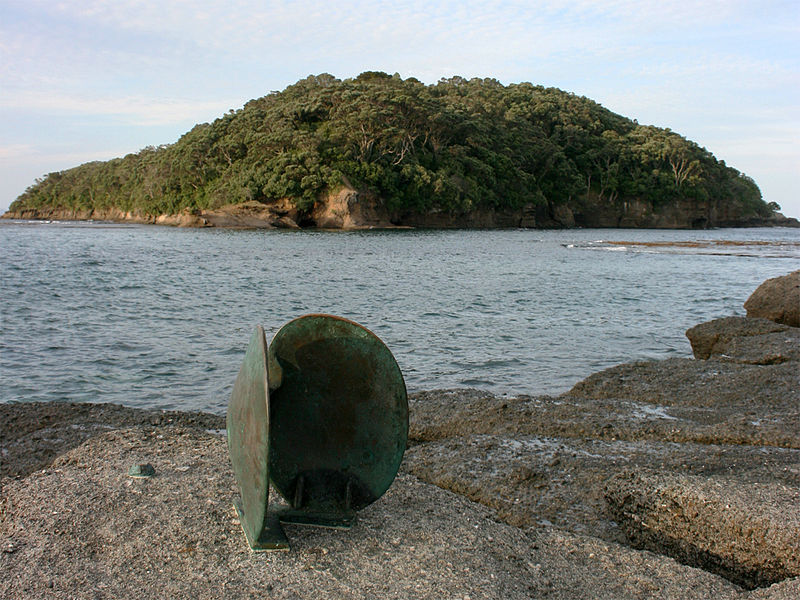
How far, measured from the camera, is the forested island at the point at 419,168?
69.5 m

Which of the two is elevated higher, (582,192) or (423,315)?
(582,192)

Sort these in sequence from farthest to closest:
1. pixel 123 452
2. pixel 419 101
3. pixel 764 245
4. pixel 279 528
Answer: pixel 419 101 → pixel 764 245 → pixel 123 452 → pixel 279 528

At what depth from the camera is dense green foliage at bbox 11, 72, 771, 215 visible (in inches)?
2761

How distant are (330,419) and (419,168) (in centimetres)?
6907

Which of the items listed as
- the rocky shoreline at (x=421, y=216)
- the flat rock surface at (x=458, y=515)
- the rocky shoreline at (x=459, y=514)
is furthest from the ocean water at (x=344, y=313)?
the rocky shoreline at (x=421, y=216)

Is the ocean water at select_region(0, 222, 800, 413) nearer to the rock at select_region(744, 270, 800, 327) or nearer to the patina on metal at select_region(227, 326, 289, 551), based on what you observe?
the rock at select_region(744, 270, 800, 327)

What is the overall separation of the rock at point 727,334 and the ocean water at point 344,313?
3.39 feet

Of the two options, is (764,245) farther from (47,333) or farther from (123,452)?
(123,452)

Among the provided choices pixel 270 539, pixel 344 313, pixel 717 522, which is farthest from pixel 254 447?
pixel 344 313

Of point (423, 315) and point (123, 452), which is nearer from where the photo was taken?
point (123, 452)

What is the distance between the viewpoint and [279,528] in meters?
3.76

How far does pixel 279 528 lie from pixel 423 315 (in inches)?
486

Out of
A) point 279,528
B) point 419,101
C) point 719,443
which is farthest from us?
point 419,101

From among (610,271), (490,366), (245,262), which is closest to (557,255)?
(610,271)
